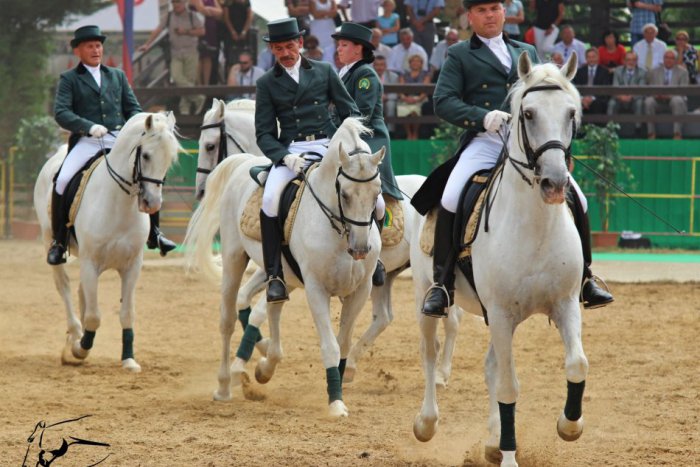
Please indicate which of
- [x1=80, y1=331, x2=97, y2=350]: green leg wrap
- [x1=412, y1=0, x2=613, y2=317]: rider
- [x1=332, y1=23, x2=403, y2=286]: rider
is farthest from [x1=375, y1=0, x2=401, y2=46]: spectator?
[x1=412, y1=0, x2=613, y2=317]: rider

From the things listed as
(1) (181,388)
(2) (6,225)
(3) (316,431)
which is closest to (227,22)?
(2) (6,225)

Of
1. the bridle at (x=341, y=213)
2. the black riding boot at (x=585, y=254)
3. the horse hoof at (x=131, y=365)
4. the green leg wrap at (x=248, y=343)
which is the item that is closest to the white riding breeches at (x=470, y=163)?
the black riding boot at (x=585, y=254)

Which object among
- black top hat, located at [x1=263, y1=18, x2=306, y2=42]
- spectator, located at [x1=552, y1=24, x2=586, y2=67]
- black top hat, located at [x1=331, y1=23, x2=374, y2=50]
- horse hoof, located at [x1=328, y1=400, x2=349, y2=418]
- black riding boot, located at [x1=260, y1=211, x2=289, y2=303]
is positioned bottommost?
horse hoof, located at [x1=328, y1=400, x2=349, y2=418]

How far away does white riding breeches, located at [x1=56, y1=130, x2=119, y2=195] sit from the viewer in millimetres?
10320

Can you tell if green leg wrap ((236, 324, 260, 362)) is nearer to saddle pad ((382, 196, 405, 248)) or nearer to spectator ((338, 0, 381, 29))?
saddle pad ((382, 196, 405, 248))

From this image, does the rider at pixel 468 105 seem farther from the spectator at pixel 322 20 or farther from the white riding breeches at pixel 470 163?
the spectator at pixel 322 20

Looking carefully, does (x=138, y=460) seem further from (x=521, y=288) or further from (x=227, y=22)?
(x=227, y=22)

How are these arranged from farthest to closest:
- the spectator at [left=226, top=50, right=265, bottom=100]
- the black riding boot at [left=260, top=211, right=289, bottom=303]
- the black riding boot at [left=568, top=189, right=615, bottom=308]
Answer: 1. the spectator at [left=226, top=50, right=265, bottom=100]
2. the black riding boot at [left=260, top=211, right=289, bottom=303]
3. the black riding boot at [left=568, top=189, right=615, bottom=308]

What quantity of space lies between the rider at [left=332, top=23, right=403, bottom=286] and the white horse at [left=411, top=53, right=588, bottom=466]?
10.1ft

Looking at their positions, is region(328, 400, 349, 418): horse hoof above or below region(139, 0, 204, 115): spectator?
below

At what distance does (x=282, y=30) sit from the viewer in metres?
8.34

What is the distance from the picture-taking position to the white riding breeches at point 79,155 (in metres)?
10.3

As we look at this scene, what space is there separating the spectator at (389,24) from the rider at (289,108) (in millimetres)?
12476

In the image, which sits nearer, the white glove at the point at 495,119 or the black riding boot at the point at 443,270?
the white glove at the point at 495,119
